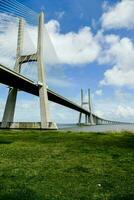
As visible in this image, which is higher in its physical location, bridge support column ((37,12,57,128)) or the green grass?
bridge support column ((37,12,57,128))

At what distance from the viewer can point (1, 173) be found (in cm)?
1001

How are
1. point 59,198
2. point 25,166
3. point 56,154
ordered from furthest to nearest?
point 56,154 → point 25,166 → point 59,198

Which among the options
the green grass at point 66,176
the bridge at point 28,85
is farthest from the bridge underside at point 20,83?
the green grass at point 66,176

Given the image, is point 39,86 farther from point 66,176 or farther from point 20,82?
point 66,176

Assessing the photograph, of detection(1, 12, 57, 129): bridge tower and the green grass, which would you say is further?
detection(1, 12, 57, 129): bridge tower

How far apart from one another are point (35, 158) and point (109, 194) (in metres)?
5.24

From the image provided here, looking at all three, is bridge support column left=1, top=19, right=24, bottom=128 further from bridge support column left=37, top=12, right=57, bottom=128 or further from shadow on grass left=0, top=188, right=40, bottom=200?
shadow on grass left=0, top=188, right=40, bottom=200

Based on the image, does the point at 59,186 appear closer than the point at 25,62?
Yes

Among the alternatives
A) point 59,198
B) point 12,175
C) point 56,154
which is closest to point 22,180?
point 12,175

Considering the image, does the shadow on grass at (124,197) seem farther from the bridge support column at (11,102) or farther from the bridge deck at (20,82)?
the bridge support column at (11,102)

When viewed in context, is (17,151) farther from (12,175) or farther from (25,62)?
(25,62)

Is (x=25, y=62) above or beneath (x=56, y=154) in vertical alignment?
above

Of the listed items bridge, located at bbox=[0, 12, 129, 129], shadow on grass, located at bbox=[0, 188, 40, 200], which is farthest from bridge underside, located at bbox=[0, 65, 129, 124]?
shadow on grass, located at bbox=[0, 188, 40, 200]

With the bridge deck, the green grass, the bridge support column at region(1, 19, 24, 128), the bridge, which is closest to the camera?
the green grass
